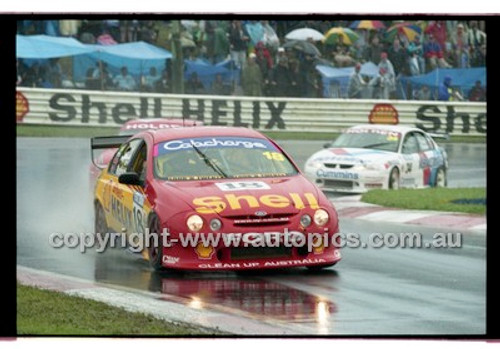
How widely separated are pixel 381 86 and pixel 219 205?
17.3 ft

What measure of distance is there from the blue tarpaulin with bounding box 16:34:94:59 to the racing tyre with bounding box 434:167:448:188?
472cm

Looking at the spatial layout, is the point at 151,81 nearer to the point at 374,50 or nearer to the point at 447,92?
the point at 374,50

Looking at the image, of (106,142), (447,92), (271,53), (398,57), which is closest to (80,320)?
(106,142)

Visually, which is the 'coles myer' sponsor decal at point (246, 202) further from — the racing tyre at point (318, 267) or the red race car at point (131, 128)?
the red race car at point (131, 128)

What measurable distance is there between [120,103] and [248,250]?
4.38 meters

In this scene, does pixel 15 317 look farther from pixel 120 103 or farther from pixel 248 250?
pixel 120 103

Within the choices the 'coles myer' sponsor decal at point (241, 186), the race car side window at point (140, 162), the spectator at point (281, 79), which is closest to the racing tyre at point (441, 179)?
the spectator at point (281, 79)

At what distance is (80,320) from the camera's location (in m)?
10.1

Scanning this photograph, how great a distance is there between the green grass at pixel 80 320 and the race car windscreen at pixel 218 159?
1.68m

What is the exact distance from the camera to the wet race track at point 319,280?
10133 millimetres

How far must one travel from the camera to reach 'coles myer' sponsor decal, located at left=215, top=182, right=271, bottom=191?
11.5 meters

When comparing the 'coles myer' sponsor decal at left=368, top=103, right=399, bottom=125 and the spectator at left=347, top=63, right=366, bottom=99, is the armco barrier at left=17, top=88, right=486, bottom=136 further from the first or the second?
the spectator at left=347, top=63, right=366, bottom=99

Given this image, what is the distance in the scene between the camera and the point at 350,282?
1130 cm
